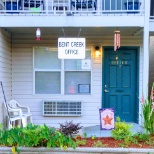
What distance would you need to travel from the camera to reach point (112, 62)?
8.21m

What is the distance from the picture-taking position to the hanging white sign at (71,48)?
6.86 m

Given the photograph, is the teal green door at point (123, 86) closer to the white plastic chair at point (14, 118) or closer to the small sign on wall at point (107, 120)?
the small sign on wall at point (107, 120)

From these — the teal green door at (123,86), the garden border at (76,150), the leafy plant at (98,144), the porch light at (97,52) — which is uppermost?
the porch light at (97,52)

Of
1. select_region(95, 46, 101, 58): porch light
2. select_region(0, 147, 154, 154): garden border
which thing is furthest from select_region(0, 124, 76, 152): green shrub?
select_region(95, 46, 101, 58): porch light

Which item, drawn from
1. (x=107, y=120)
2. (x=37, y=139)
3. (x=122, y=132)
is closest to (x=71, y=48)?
(x=107, y=120)

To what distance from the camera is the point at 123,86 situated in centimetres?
816

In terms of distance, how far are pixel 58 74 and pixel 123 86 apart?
199cm

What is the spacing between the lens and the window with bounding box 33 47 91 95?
8.07m

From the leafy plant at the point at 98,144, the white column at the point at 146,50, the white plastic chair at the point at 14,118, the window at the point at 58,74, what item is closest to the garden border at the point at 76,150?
the leafy plant at the point at 98,144

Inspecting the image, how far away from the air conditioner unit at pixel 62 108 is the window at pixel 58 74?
0.34 metres

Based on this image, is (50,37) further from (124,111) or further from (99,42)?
(124,111)

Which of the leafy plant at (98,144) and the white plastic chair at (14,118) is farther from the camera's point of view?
the white plastic chair at (14,118)

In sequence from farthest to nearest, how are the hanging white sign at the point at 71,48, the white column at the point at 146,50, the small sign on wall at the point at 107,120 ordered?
1. the hanging white sign at the point at 71,48
2. the white column at the point at 146,50
3. the small sign on wall at the point at 107,120

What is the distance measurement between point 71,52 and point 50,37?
1512 millimetres
